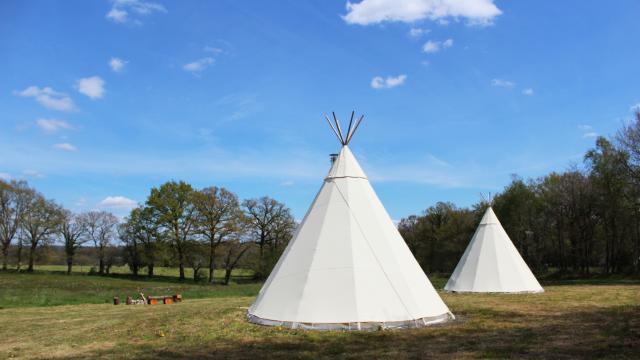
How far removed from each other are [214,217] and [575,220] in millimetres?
28843

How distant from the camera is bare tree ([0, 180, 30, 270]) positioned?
4059 cm

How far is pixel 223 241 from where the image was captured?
4116cm

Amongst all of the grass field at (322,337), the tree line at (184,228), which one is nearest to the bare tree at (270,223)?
the tree line at (184,228)

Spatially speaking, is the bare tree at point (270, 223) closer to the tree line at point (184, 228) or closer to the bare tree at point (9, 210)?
the tree line at point (184, 228)

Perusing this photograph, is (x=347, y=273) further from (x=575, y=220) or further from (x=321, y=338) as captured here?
(x=575, y=220)

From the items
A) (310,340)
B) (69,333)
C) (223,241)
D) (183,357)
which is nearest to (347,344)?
(310,340)

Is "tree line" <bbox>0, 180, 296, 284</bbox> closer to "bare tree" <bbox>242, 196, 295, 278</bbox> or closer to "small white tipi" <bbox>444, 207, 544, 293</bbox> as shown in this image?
"bare tree" <bbox>242, 196, 295, 278</bbox>

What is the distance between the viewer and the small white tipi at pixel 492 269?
20.1 m

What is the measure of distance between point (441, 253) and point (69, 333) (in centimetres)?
4052

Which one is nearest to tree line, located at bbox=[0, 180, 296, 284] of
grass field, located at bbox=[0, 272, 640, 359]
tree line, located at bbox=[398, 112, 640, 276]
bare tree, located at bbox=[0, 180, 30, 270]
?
bare tree, located at bbox=[0, 180, 30, 270]

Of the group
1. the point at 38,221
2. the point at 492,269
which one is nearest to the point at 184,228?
the point at 38,221

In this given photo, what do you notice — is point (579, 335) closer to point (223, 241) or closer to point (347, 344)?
point (347, 344)

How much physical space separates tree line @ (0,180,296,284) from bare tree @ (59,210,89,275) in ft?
7.22

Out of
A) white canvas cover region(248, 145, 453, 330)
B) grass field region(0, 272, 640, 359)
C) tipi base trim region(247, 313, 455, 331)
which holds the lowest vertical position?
grass field region(0, 272, 640, 359)
